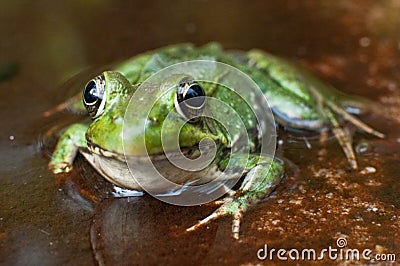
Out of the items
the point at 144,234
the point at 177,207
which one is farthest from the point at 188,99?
the point at 144,234

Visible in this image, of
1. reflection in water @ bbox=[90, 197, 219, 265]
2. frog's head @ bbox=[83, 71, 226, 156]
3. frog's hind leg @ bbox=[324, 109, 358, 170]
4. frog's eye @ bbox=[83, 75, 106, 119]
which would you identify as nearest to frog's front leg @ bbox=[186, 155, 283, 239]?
reflection in water @ bbox=[90, 197, 219, 265]

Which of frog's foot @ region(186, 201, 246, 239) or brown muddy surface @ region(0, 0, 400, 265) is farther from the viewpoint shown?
frog's foot @ region(186, 201, 246, 239)

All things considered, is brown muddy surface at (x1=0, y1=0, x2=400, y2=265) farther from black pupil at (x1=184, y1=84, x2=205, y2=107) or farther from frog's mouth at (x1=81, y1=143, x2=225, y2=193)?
black pupil at (x1=184, y1=84, x2=205, y2=107)

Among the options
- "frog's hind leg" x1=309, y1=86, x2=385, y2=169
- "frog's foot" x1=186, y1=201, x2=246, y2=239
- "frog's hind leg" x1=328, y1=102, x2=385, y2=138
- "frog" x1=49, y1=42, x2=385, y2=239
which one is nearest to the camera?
"frog" x1=49, y1=42, x2=385, y2=239

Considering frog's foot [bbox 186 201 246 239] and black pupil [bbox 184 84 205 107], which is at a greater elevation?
black pupil [bbox 184 84 205 107]

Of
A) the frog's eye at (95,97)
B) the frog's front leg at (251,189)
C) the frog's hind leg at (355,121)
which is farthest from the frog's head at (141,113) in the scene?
the frog's hind leg at (355,121)

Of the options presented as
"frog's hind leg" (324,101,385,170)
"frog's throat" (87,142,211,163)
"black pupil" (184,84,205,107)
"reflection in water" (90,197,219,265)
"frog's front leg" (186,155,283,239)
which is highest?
"black pupil" (184,84,205,107)

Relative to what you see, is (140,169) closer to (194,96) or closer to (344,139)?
(194,96)

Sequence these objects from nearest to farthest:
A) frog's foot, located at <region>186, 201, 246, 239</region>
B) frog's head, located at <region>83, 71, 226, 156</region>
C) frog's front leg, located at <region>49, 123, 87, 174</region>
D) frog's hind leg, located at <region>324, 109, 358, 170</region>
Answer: frog's head, located at <region>83, 71, 226, 156</region>
frog's foot, located at <region>186, 201, 246, 239</region>
frog's front leg, located at <region>49, 123, 87, 174</region>
frog's hind leg, located at <region>324, 109, 358, 170</region>
